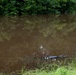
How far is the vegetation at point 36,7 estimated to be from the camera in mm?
23453

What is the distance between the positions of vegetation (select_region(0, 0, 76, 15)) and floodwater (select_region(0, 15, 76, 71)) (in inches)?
222

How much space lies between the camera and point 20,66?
931 cm

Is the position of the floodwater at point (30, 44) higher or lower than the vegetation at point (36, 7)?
higher

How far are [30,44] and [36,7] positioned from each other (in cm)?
1229

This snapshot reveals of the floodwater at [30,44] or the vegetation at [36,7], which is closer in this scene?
the floodwater at [30,44]

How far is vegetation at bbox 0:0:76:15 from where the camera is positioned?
76.9 feet

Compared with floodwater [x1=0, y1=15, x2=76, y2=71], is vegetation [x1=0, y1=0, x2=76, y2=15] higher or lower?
lower

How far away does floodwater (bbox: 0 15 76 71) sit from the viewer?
32.6 ft

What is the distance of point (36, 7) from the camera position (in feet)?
80.4

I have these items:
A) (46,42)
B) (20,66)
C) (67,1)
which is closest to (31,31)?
(46,42)

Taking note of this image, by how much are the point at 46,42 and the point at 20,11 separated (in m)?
11.5

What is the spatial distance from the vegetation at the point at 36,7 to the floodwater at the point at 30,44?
5.64 m

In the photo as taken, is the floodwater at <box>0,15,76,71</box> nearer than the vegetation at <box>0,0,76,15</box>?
Yes

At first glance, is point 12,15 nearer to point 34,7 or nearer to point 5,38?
point 34,7
